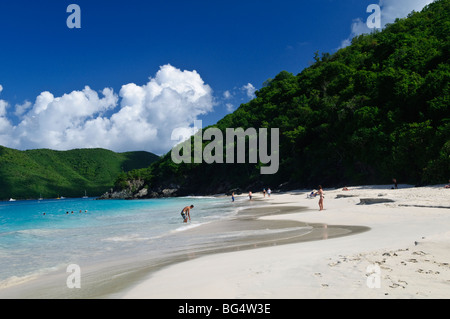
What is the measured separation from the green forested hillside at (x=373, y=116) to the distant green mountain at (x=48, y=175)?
11406 centimetres

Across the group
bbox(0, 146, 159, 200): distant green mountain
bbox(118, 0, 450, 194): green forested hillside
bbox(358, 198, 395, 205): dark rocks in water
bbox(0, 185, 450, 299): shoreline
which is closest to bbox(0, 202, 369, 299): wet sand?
bbox(0, 185, 450, 299): shoreline

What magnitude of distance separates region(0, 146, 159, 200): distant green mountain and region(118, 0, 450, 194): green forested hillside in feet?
374

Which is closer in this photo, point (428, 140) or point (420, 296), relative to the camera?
point (420, 296)

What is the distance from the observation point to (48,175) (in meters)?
168

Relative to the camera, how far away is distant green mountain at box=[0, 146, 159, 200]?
488 ft

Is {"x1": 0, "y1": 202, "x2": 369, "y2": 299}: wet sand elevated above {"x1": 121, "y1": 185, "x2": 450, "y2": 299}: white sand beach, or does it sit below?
below

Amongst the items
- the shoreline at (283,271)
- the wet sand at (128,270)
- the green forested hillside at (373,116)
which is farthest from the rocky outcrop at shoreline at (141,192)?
the shoreline at (283,271)

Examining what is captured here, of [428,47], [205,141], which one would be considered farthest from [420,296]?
[205,141]

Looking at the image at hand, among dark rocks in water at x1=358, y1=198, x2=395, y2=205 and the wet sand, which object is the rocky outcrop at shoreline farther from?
the wet sand

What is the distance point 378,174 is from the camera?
39906 millimetres

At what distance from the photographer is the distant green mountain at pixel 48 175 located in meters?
149

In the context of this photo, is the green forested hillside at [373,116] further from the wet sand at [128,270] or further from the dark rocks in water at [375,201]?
the wet sand at [128,270]
